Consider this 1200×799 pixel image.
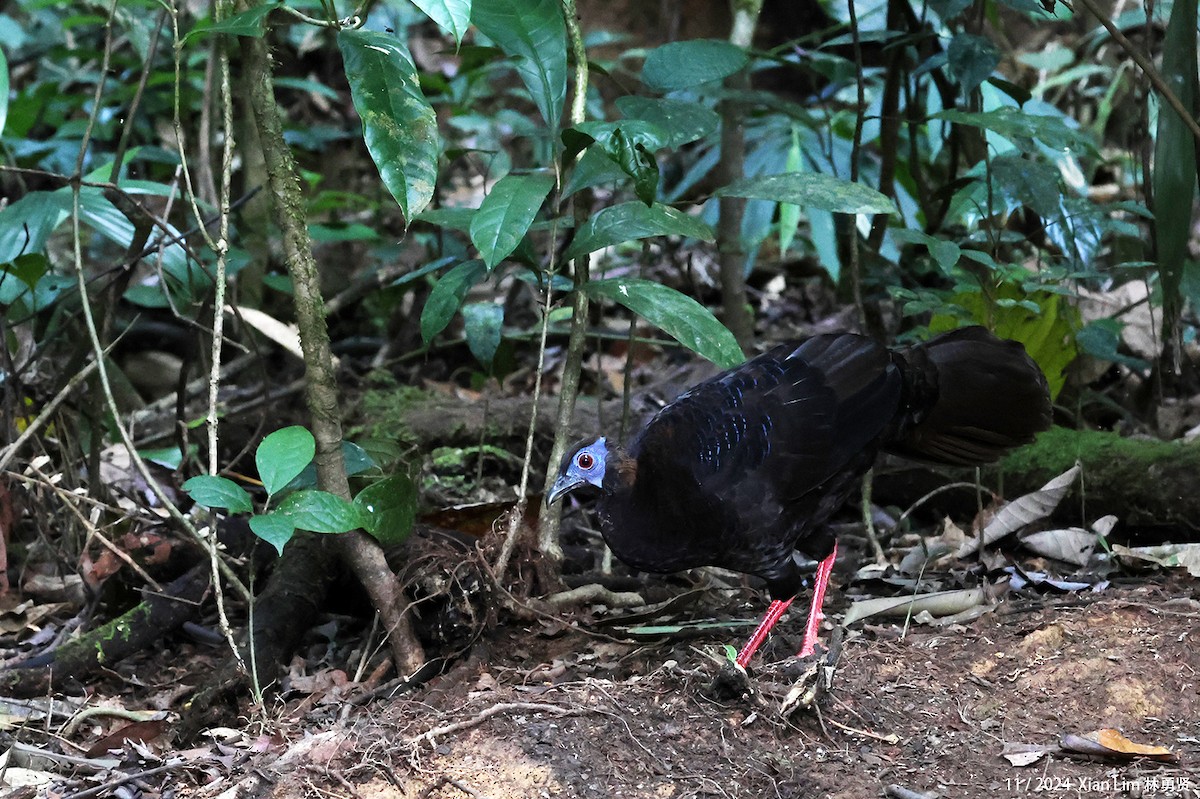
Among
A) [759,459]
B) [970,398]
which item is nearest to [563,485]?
[759,459]

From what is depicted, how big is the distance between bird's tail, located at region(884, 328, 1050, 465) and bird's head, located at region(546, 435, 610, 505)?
987mm

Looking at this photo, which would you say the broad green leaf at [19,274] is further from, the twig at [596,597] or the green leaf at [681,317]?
the twig at [596,597]

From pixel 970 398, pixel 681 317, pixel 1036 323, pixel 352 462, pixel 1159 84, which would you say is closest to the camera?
pixel 1159 84

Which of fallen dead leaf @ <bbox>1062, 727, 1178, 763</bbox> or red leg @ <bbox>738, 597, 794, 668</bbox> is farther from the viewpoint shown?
red leg @ <bbox>738, 597, 794, 668</bbox>

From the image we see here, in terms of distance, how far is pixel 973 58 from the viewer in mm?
3631

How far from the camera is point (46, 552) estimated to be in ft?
12.6

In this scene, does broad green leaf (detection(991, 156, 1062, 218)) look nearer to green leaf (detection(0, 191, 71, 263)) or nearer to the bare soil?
the bare soil

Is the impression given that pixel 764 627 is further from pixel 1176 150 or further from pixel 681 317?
A: pixel 1176 150

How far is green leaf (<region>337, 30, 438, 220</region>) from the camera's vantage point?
2342mm

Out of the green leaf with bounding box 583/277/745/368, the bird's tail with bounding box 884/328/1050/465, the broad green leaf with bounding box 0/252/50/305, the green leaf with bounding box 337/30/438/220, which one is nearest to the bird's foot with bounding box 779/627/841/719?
the green leaf with bounding box 583/277/745/368

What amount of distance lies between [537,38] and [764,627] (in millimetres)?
1735

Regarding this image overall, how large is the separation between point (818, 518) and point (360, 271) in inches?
153

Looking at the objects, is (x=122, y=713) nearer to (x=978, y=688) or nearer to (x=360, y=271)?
(x=978, y=688)

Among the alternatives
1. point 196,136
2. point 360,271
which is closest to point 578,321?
point 360,271
